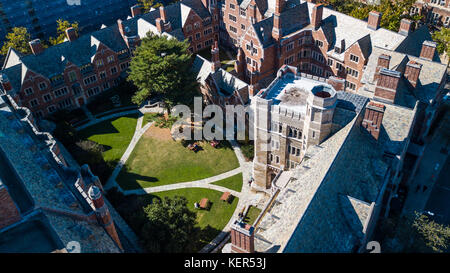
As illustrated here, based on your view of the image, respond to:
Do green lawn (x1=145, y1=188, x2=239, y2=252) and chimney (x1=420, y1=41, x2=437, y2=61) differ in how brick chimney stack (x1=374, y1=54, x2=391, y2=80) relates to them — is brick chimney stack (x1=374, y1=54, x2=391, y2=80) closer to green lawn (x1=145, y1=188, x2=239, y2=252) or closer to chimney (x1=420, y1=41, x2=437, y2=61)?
chimney (x1=420, y1=41, x2=437, y2=61)

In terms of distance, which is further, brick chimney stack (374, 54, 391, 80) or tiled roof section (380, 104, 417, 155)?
brick chimney stack (374, 54, 391, 80)

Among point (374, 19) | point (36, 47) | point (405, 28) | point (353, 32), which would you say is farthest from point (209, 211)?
point (36, 47)

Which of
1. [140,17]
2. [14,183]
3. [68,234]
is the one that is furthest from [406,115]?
[140,17]

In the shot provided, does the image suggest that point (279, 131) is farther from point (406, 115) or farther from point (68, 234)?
point (68, 234)

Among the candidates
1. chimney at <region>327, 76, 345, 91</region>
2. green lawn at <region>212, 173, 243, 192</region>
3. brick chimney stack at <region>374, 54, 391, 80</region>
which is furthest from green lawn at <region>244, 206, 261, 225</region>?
brick chimney stack at <region>374, 54, 391, 80</region>

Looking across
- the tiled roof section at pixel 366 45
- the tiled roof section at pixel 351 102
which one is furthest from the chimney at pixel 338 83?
the tiled roof section at pixel 366 45

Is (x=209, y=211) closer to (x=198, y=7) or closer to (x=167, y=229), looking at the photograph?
(x=167, y=229)
